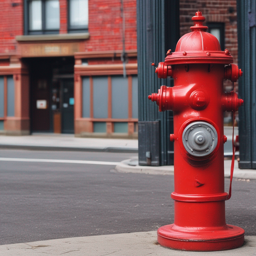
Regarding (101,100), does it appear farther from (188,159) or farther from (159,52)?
(188,159)

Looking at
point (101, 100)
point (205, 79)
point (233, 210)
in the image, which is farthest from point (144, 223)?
point (101, 100)

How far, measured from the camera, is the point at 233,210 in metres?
7.45

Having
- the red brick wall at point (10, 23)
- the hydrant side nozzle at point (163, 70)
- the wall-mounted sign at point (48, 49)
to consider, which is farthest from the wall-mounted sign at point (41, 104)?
the hydrant side nozzle at point (163, 70)

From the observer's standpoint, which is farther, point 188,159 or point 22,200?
point 22,200

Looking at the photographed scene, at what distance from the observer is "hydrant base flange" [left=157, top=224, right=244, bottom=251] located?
192 inches

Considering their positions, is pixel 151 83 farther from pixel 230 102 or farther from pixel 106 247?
pixel 106 247

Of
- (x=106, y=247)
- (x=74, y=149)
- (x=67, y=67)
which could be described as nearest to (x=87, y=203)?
(x=106, y=247)

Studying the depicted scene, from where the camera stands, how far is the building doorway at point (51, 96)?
24297mm

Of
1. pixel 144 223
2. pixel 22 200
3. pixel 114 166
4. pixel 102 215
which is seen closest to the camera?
pixel 144 223

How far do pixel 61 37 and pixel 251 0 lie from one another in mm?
12788

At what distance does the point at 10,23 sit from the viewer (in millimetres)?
23656

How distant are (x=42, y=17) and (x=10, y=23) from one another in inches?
54.6

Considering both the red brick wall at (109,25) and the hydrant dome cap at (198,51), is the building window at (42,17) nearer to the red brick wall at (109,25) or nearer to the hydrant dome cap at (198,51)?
the red brick wall at (109,25)

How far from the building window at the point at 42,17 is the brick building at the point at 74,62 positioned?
0.03 m
